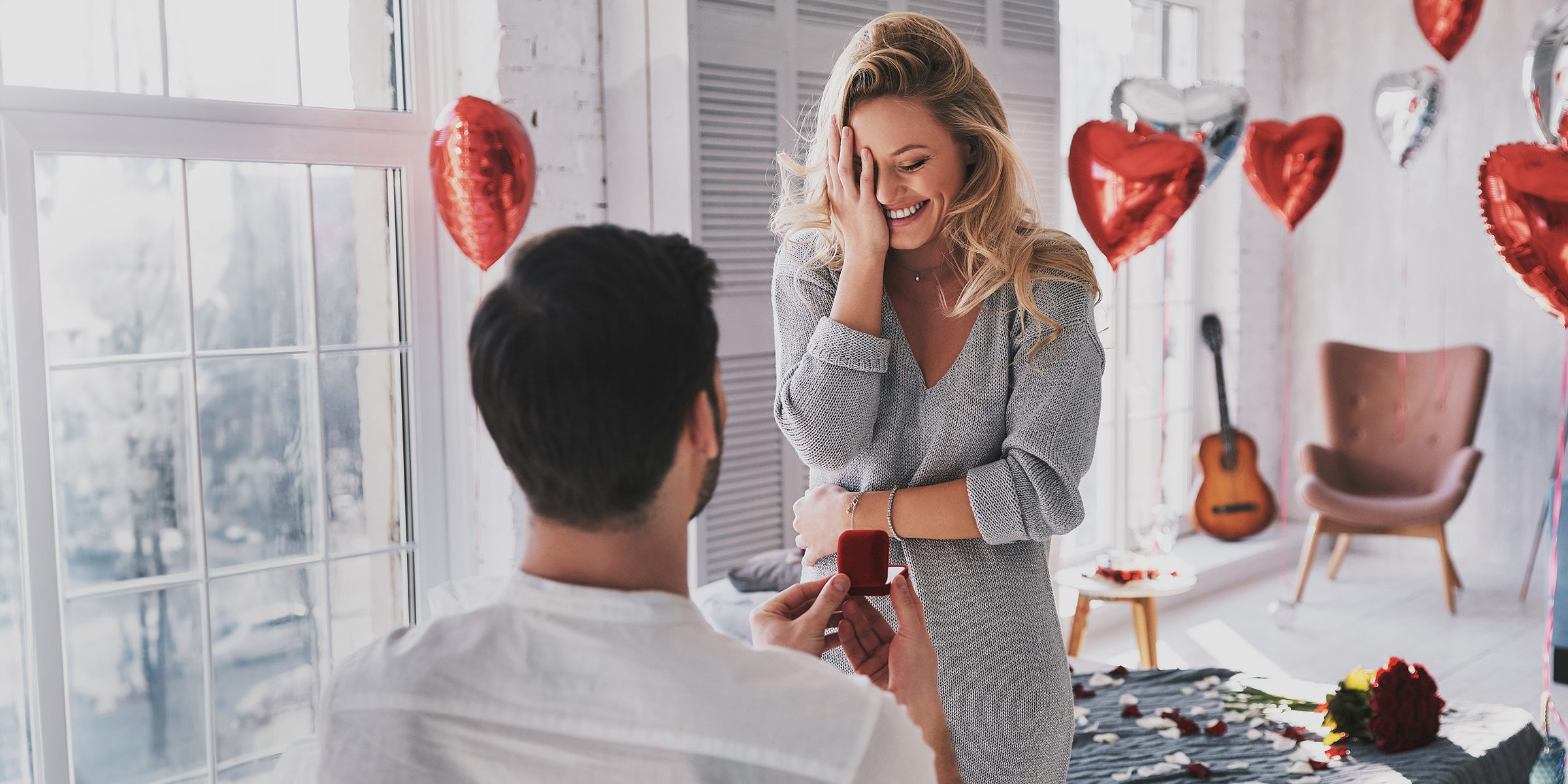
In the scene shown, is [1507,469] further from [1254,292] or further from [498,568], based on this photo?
[498,568]

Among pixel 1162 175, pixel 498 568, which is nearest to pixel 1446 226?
pixel 1162 175

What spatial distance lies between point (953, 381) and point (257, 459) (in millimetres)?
1793

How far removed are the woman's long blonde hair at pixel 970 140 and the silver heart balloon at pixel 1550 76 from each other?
3.52ft

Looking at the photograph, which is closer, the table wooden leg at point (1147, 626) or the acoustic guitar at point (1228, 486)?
the table wooden leg at point (1147, 626)

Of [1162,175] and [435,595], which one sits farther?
[1162,175]

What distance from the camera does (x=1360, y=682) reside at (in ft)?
8.03

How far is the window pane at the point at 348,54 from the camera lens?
8.37ft

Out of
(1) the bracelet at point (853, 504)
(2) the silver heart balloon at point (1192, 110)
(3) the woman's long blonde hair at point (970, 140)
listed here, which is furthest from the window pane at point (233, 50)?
(2) the silver heart balloon at point (1192, 110)

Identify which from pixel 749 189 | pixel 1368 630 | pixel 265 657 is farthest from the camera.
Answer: pixel 1368 630

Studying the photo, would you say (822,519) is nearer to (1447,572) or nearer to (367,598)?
(367,598)

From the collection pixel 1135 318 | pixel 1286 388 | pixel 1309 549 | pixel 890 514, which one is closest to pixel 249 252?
pixel 890 514

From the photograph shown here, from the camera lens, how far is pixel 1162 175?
7.41 ft

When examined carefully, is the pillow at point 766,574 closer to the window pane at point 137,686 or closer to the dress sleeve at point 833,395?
the window pane at point 137,686

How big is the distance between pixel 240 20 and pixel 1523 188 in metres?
2.42
